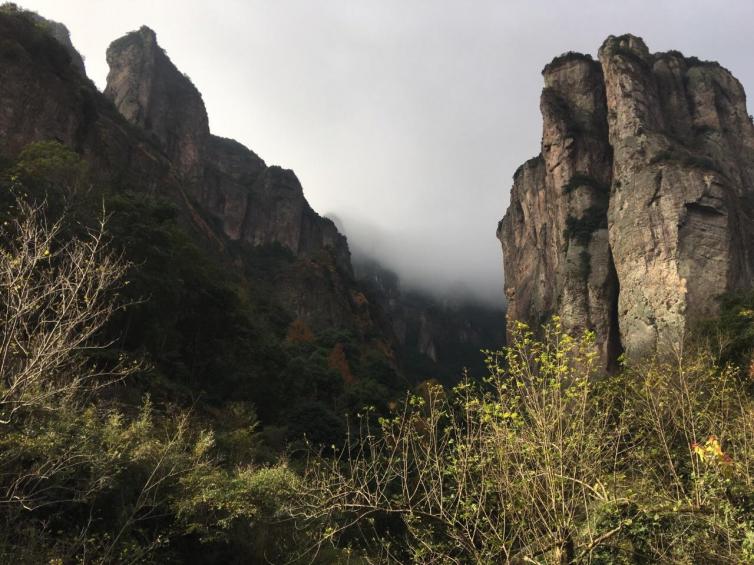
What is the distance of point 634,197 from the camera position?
180ft

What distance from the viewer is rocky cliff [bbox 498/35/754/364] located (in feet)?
161

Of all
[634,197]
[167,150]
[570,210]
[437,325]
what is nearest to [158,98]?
[167,150]

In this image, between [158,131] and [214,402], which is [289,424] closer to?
[214,402]

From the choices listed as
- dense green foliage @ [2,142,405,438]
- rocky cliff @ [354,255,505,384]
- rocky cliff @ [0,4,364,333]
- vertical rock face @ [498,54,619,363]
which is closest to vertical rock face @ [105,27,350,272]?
rocky cliff @ [0,4,364,333]

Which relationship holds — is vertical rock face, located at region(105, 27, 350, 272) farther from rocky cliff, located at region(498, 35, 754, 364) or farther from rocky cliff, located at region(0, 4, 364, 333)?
rocky cliff, located at region(498, 35, 754, 364)

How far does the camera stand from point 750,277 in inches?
1975

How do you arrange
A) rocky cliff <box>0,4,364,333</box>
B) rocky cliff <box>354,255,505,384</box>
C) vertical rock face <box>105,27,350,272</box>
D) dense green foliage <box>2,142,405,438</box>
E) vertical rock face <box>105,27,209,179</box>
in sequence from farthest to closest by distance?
rocky cliff <box>354,255,505,384</box> → vertical rock face <box>105,27,350,272</box> → vertical rock face <box>105,27,209,179</box> → rocky cliff <box>0,4,364,333</box> → dense green foliage <box>2,142,405,438</box>

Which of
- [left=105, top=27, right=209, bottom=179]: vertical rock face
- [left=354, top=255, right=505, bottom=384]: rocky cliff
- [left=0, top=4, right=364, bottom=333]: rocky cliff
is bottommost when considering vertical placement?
[left=354, top=255, right=505, bottom=384]: rocky cliff

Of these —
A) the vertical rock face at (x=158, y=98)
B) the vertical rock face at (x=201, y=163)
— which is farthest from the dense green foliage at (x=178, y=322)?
the vertical rock face at (x=158, y=98)

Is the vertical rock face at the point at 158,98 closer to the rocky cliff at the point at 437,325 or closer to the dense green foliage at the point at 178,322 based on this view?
the rocky cliff at the point at 437,325

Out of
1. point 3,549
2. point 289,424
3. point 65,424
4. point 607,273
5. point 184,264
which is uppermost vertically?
point 607,273

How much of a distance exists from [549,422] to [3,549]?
9401 mm

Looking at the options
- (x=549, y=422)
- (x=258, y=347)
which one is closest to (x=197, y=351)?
(x=258, y=347)

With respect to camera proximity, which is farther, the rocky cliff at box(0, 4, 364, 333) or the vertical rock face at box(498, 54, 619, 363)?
the vertical rock face at box(498, 54, 619, 363)
